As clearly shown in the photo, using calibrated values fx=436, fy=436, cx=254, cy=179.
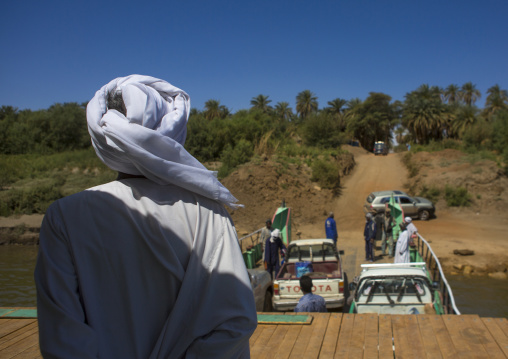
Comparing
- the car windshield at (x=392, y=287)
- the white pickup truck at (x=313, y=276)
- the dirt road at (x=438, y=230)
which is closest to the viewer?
the car windshield at (x=392, y=287)

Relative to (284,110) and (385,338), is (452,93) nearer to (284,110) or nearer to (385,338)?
(284,110)

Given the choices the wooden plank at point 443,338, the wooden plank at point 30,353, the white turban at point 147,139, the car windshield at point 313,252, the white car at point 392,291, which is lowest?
the car windshield at point 313,252

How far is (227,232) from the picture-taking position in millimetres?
1521

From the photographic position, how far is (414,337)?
3365 mm

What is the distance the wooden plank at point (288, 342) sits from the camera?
3.18m

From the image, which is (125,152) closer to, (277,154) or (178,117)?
(178,117)

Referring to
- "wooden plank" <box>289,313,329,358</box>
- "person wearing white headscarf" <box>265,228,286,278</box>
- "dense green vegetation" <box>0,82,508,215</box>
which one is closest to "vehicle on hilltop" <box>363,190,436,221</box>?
"dense green vegetation" <box>0,82,508,215</box>

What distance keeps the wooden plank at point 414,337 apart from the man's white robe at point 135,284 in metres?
2.08

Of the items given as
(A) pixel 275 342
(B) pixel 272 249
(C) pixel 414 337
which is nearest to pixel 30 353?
(A) pixel 275 342

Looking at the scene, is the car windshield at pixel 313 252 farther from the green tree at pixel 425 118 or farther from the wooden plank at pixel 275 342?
the green tree at pixel 425 118

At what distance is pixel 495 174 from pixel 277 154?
52.9 feet

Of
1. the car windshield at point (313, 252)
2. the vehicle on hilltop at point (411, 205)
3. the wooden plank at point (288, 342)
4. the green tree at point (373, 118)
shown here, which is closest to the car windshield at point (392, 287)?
the car windshield at point (313, 252)

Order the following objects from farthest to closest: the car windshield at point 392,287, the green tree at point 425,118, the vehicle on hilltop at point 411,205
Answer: the green tree at point 425,118 < the vehicle on hilltop at point 411,205 < the car windshield at point 392,287

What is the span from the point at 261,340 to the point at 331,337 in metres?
0.56
